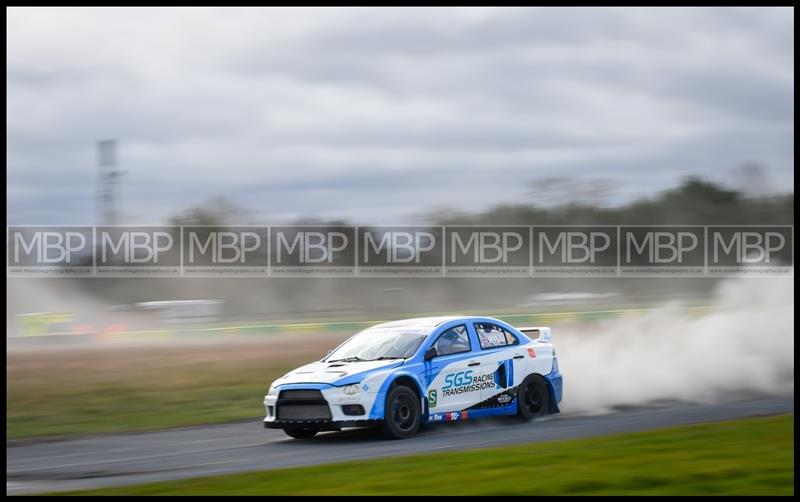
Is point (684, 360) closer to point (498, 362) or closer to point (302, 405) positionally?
point (498, 362)

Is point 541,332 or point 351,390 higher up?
Result: point 541,332

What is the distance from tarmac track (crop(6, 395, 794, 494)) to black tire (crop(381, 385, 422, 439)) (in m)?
0.17

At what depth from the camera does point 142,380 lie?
871 inches

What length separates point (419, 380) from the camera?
42.8ft

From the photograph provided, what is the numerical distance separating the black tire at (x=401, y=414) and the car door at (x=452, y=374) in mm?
264

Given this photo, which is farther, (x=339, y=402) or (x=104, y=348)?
(x=104, y=348)

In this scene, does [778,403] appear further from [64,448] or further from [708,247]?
[708,247]

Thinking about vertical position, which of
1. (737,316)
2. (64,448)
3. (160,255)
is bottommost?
(64,448)

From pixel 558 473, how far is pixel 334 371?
431cm

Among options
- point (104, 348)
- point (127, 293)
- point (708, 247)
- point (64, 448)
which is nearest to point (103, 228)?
point (127, 293)

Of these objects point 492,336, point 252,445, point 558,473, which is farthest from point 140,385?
point 558,473

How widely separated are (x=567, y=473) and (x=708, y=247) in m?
46.6

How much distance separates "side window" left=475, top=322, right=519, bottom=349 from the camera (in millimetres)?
14289

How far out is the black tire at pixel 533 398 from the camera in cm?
1445
